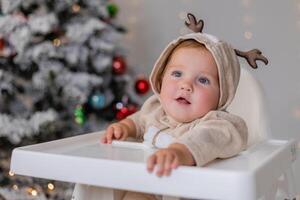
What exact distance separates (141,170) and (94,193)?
33 centimetres

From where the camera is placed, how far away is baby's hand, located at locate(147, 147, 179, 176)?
82 cm

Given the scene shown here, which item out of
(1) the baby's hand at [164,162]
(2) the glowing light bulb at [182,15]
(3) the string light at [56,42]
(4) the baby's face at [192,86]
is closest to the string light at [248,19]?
(2) the glowing light bulb at [182,15]

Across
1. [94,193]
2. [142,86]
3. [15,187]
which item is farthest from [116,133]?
[142,86]

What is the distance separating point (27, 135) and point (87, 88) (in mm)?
292

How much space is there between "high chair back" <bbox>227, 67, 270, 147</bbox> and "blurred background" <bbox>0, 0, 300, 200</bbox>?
0.81 meters

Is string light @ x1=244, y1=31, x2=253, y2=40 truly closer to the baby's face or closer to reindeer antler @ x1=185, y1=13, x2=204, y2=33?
reindeer antler @ x1=185, y1=13, x2=204, y2=33

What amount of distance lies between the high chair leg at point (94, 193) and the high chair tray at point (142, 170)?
0.09m

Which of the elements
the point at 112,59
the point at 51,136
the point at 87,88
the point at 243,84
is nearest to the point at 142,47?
the point at 112,59

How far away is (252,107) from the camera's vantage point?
1.32 m

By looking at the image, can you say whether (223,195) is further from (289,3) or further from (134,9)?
(134,9)

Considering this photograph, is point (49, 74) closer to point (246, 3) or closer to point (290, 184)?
point (246, 3)

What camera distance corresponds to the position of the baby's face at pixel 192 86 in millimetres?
1106

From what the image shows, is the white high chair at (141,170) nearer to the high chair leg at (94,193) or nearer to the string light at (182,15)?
the high chair leg at (94,193)

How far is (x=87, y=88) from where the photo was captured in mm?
2035
